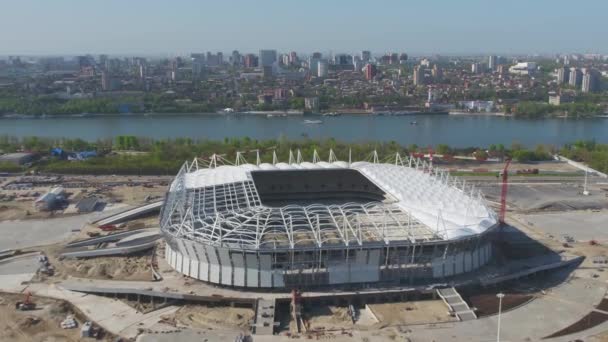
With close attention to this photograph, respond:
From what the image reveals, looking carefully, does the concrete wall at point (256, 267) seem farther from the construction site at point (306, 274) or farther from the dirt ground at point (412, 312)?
the dirt ground at point (412, 312)

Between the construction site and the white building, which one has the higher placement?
the white building

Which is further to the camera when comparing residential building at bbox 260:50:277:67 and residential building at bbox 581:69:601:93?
residential building at bbox 260:50:277:67

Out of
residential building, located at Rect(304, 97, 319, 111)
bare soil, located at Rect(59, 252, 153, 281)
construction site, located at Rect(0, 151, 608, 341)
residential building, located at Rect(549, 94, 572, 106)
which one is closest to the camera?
construction site, located at Rect(0, 151, 608, 341)

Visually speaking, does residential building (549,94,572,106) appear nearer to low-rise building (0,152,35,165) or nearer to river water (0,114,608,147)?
river water (0,114,608,147)

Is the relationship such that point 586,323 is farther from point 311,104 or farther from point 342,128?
point 311,104

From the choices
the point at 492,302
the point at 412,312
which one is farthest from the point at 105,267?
the point at 492,302

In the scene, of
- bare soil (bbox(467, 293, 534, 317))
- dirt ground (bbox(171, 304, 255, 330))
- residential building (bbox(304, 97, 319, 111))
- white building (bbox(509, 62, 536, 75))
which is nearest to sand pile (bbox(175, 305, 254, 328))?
dirt ground (bbox(171, 304, 255, 330))

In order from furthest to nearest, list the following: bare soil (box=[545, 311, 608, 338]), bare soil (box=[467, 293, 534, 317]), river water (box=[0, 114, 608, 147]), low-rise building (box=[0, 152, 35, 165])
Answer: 1. river water (box=[0, 114, 608, 147])
2. low-rise building (box=[0, 152, 35, 165])
3. bare soil (box=[467, 293, 534, 317])
4. bare soil (box=[545, 311, 608, 338])
